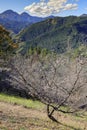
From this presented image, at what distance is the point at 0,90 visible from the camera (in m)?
34.6

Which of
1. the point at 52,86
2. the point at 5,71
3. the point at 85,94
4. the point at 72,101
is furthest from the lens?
the point at 5,71

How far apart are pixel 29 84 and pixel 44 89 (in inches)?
75.7

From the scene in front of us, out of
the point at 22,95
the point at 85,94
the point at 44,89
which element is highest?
the point at 44,89

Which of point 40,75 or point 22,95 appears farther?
point 22,95

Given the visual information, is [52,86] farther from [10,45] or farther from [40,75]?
[10,45]

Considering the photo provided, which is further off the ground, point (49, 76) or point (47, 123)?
point (49, 76)

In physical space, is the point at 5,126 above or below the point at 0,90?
above

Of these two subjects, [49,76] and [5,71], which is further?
[5,71]

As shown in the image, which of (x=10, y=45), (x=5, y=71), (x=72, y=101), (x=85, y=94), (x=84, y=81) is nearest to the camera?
(x=84, y=81)

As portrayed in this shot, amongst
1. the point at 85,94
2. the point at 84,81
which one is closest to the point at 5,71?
the point at 85,94

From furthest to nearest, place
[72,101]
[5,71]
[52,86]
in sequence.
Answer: [5,71], [72,101], [52,86]

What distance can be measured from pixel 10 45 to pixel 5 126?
42.5 m

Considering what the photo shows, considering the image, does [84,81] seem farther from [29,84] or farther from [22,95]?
[22,95]

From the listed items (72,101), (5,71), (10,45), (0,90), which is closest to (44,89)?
(72,101)
